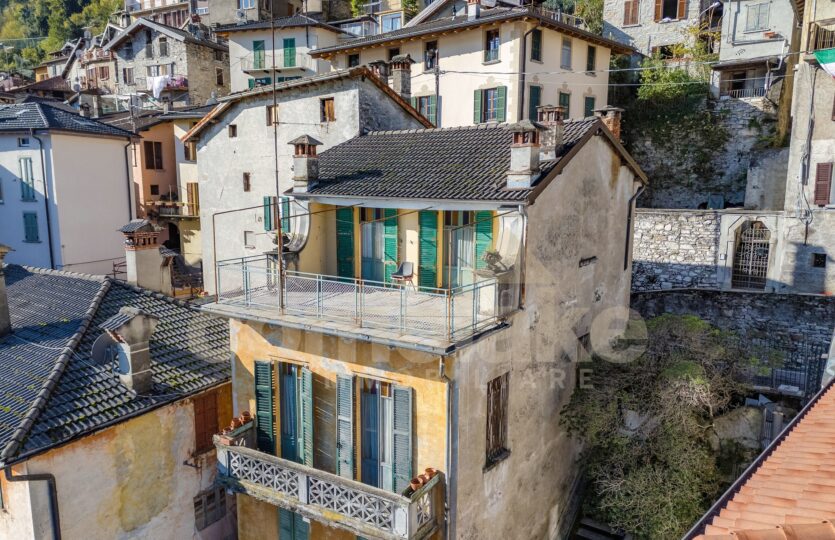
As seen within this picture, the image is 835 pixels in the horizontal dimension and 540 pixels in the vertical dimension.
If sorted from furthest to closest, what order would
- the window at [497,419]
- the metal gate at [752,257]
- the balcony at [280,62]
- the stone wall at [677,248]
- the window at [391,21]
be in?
1. the window at [391,21]
2. the balcony at [280,62]
3. the stone wall at [677,248]
4. the metal gate at [752,257]
5. the window at [497,419]

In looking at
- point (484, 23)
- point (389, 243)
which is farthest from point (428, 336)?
point (484, 23)

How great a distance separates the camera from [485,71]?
2603 centimetres

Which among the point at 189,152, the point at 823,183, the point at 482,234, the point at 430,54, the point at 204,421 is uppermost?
the point at 430,54

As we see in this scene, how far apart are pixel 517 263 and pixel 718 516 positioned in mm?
6344

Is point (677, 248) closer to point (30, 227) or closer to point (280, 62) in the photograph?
point (280, 62)

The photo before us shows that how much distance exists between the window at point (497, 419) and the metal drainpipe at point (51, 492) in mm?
7936

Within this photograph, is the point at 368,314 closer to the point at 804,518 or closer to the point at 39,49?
the point at 804,518

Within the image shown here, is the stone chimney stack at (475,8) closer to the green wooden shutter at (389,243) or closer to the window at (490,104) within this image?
the window at (490,104)

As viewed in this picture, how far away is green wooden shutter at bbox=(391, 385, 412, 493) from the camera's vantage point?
430 inches

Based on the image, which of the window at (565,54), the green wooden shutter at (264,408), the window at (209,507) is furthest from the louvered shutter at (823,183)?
the window at (209,507)

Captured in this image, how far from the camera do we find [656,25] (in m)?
35.9

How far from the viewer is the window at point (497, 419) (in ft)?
37.7

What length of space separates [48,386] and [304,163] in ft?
22.3

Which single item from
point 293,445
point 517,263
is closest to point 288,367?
point 293,445
